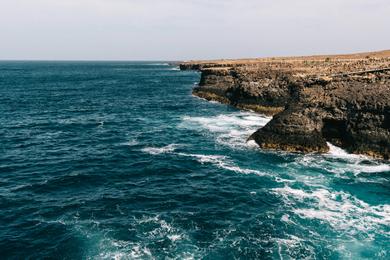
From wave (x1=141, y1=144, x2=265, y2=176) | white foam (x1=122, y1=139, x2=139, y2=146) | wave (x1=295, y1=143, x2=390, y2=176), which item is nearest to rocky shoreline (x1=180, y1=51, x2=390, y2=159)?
wave (x1=295, y1=143, x2=390, y2=176)

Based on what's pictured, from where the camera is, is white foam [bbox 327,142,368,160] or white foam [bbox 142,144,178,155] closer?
white foam [bbox 327,142,368,160]

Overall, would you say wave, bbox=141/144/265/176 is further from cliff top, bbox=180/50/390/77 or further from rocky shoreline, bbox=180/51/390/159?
cliff top, bbox=180/50/390/77

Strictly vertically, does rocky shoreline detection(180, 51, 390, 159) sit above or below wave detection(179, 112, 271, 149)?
above

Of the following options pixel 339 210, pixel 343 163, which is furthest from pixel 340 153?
pixel 339 210

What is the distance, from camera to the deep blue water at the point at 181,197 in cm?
2911

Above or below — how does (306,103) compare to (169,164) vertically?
above

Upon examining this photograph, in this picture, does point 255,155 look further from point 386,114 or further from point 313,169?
point 386,114

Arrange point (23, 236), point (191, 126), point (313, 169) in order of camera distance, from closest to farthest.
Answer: point (23, 236)
point (313, 169)
point (191, 126)

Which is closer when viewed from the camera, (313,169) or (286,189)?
(286,189)

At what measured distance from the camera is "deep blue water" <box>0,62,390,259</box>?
95.5 feet

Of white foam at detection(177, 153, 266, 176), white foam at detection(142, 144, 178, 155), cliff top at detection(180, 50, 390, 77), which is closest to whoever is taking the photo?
white foam at detection(177, 153, 266, 176)

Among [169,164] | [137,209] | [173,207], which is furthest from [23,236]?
[169,164]

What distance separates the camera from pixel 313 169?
45688 mm

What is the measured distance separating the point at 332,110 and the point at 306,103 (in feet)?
12.8
